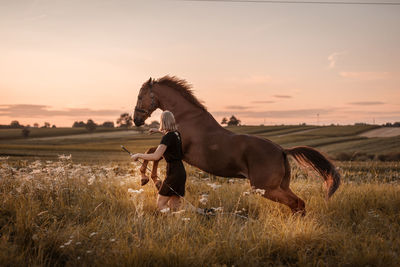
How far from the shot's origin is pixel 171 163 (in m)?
5.36

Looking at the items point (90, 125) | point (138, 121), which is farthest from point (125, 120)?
point (90, 125)

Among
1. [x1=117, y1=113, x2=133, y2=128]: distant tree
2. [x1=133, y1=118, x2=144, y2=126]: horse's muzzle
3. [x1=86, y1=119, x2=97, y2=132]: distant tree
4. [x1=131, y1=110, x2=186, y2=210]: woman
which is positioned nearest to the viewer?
[x1=131, y1=110, x2=186, y2=210]: woman

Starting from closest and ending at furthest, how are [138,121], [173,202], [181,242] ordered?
[181,242] → [173,202] → [138,121]

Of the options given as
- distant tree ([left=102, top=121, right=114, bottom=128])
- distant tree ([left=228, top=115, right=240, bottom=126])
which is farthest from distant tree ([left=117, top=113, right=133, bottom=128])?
distant tree ([left=228, top=115, right=240, bottom=126])

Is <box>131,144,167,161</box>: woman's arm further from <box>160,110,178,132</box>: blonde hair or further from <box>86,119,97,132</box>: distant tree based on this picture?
<box>86,119,97,132</box>: distant tree

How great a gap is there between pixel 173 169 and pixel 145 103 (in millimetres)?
1935

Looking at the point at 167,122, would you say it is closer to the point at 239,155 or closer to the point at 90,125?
the point at 239,155

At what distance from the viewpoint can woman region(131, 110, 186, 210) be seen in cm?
519

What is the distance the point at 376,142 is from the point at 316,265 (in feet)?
130

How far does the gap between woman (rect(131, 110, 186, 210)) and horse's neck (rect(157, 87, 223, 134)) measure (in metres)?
0.65

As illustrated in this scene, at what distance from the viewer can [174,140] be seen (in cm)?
521

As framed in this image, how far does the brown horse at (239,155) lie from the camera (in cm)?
531

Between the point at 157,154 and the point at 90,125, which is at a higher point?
the point at 90,125

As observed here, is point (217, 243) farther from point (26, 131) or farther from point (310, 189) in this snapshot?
point (26, 131)
